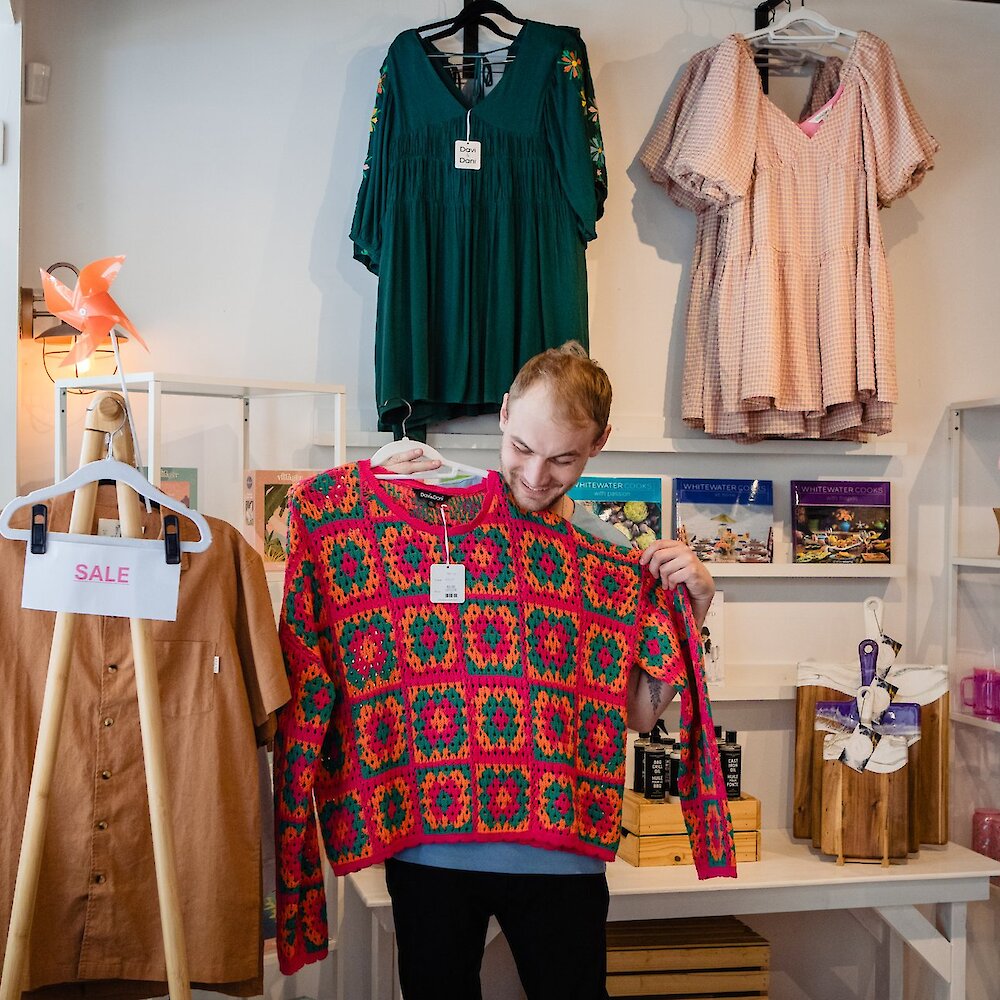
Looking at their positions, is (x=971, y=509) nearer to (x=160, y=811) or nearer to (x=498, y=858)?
(x=498, y=858)

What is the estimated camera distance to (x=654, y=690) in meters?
1.85

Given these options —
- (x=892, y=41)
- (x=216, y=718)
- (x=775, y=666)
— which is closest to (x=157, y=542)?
(x=216, y=718)

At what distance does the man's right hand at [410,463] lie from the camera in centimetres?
176

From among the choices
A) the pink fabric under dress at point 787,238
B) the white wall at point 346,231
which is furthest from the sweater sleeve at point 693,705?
the white wall at point 346,231

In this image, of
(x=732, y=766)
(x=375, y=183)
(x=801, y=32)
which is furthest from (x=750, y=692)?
(x=801, y=32)

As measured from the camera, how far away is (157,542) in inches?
57.6

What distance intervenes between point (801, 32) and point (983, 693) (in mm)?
1809

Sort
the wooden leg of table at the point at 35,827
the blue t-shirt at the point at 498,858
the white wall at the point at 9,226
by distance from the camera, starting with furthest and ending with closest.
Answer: the white wall at the point at 9,226, the blue t-shirt at the point at 498,858, the wooden leg of table at the point at 35,827

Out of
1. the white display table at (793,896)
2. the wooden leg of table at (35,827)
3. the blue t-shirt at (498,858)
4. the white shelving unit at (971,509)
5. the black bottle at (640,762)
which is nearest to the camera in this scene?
the wooden leg of table at (35,827)

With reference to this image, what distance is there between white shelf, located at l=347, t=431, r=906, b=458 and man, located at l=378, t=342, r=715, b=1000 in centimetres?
107

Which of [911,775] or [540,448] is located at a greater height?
[540,448]

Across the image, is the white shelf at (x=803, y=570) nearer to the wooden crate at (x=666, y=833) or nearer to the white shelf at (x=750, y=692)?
the white shelf at (x=750, y=692)

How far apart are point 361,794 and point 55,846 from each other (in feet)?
1.44

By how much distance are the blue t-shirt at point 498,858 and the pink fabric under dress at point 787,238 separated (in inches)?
54.0
